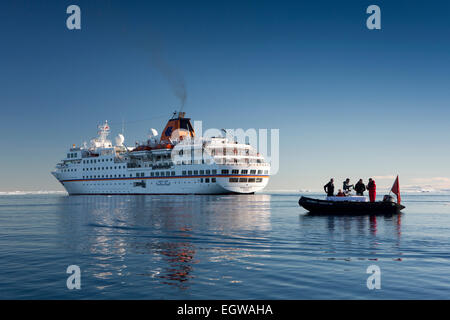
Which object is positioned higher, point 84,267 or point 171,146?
point 171,146

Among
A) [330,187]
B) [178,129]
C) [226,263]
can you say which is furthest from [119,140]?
[226,263]

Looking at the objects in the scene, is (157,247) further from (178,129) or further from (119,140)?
(119,140)

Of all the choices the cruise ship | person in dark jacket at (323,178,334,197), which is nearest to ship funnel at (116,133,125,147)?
the cruise ship

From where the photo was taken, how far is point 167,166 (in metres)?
86.9

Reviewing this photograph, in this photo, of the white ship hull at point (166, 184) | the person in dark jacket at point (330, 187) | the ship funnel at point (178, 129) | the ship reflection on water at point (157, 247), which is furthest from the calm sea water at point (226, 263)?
the ship funnel at point (178, 129)

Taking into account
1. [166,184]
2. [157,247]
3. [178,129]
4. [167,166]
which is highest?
[178,129]

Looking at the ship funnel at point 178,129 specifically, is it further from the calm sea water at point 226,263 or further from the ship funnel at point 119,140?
the calm sea water at point 226,263

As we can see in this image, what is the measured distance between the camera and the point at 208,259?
1371cm

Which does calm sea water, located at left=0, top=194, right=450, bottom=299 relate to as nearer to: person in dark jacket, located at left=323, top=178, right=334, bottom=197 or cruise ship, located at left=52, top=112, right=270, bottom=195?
person in dark jacket, located at left=323, top=178, right=334, bottom=197

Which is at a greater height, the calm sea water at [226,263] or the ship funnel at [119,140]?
the ship funnel at [119,140]

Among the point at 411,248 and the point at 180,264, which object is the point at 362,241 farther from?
the point at 180,264

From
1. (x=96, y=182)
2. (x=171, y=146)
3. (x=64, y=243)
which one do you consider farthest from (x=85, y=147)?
(x=64, y=243)

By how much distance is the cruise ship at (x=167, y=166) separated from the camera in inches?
3108
